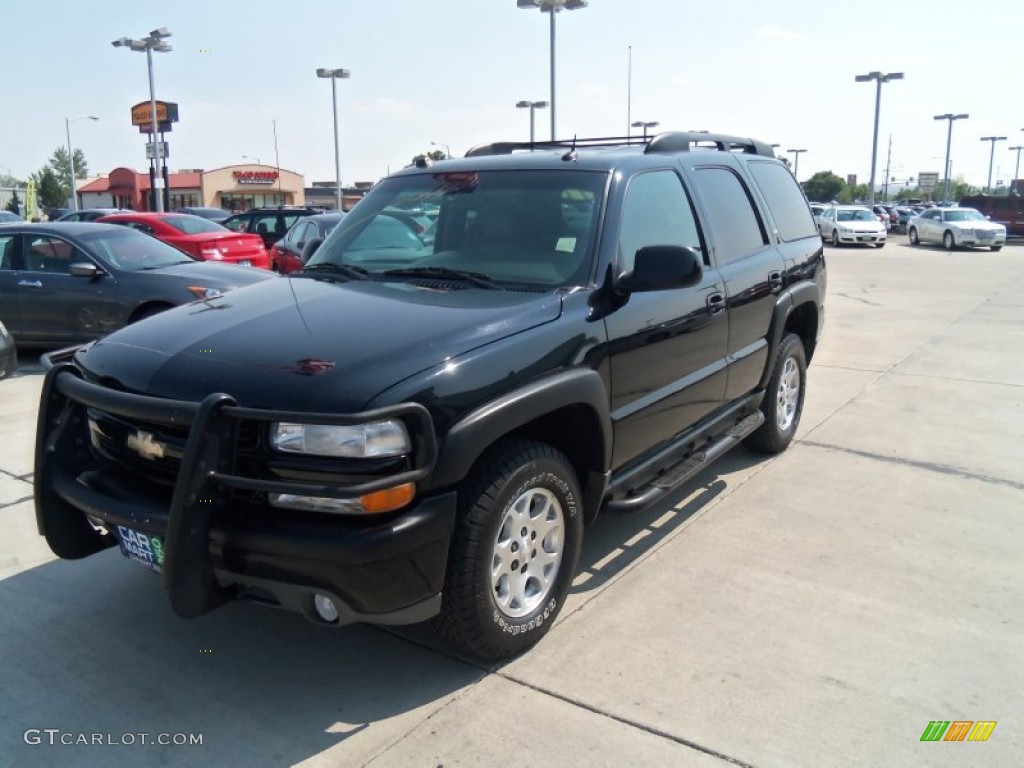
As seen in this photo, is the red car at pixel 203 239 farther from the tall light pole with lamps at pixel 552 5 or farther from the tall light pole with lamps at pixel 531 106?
the tall light pole with lamps at pixel 531 106

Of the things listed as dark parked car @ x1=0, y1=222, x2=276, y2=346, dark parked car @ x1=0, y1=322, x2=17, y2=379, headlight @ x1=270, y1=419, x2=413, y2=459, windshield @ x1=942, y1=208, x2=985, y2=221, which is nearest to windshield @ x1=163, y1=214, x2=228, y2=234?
dark parked car @ x1=0, y1=222, x2=276, y2=346

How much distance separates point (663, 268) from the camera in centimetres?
347

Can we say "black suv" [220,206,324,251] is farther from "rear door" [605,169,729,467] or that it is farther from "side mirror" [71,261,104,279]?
"rear door" [605,169,729,467]

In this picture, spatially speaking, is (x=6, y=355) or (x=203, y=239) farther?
(x=203, y=239)

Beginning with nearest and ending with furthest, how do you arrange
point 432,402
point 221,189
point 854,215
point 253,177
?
point 432,402
point 854,215
point 221,189
point 253,177

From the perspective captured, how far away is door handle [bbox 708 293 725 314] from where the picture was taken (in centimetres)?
439

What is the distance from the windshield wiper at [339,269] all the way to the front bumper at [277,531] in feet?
4.37

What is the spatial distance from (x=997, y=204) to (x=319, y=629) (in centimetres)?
4183

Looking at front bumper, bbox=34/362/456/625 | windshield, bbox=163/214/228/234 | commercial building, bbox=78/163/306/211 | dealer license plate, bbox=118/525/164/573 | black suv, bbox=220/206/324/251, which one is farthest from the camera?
commercial building, bbox=78/163/306/211

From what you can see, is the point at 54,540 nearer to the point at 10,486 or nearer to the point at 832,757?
the point at 10,486

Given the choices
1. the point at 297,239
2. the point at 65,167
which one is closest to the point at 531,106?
the point at 297,239

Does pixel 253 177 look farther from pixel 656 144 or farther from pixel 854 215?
pixel 656 144

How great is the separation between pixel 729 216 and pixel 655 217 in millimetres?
935

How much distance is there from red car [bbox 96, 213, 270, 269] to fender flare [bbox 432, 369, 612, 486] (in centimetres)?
908
